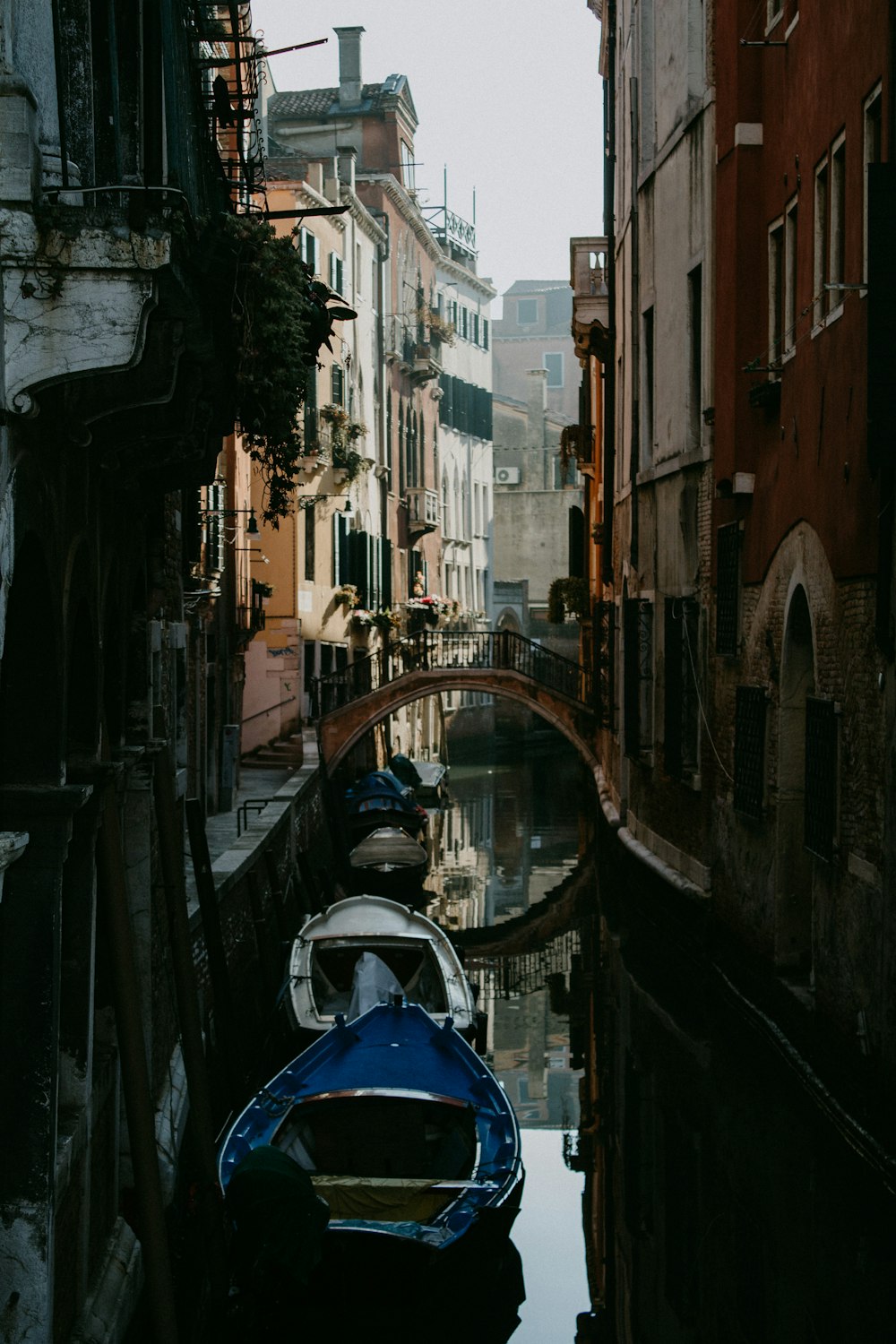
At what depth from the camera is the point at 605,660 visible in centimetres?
2528

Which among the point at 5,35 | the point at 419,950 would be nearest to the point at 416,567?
the point at 419,950

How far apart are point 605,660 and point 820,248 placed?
13469 mm

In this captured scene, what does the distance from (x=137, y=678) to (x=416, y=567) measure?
32990mm

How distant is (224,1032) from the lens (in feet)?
38.6

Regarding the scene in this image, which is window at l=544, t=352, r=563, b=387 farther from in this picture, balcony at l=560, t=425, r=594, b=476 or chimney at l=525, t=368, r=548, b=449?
balcony at l=560, t=425, r=594, b=476

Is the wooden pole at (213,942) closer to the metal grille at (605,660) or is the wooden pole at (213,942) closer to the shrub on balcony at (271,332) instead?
the shrub on balcony at (271,332)

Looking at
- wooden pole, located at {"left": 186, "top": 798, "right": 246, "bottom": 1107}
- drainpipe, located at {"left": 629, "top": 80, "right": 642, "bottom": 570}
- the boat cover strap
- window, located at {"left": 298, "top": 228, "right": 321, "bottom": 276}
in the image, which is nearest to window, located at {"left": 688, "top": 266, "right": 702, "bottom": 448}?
drainpipe, located at {"left": 629, "top": 80, "right": 642, "bottom": 570}

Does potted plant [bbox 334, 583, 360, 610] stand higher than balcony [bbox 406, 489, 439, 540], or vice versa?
balcony [bbox 406, 489, 439, 540]

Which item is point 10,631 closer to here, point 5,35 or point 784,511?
point 5,35

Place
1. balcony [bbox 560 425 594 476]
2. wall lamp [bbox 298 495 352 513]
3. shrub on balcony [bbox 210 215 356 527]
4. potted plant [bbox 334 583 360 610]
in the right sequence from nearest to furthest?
shrub on balcony [bbox 210 215 356 527]
wall lamp [bbox 298 495 352 513]
balcony [bbox 560 425 594 476]
potted plant [bbox 334 583 360 610]

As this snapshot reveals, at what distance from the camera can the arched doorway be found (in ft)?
42.5

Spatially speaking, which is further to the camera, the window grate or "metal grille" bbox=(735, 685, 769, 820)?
the window grate

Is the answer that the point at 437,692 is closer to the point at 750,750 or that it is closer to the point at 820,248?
the point at 750,750

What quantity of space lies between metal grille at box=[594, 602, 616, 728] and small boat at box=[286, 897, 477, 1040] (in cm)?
931
